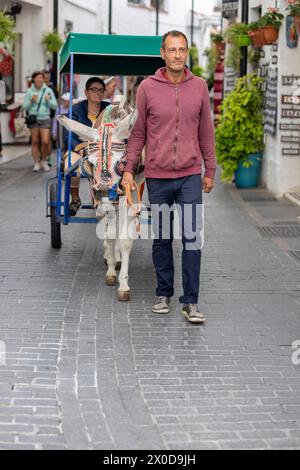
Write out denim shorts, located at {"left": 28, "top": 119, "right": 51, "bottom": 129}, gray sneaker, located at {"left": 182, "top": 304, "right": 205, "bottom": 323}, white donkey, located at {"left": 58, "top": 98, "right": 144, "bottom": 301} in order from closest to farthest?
1. gray sneaker, located at {"left": 182, "top": 304, "right": 205, "bottom": 323}
2. white donkey, located at {"left": 58, "top": 98, "right": 144, "bottom": 301}
3. denim shorts, located at {"left": 28, "top": 119, "right": 51, "bottom": 129}

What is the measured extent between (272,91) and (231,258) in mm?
6277

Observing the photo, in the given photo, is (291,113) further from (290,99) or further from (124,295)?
(124,295)

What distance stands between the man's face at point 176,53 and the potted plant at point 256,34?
868 cm

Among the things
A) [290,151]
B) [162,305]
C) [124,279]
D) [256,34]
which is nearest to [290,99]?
[290,151]

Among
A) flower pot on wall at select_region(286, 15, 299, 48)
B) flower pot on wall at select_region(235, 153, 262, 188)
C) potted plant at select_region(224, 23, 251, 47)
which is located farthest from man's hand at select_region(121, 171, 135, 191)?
potted plant at select_region(224, 23, 251, 47)

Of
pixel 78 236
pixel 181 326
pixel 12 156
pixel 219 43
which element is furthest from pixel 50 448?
pixel 219 43

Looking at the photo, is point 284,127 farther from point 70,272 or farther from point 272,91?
point 70,272

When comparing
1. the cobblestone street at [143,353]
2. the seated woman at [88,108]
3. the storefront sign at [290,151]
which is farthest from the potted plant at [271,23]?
the seated woman at [88,108]

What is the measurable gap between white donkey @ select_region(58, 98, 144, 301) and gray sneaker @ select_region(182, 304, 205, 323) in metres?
0.76

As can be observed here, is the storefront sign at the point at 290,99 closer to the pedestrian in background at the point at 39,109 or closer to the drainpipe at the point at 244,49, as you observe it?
the drainpipe at the point at 244,49

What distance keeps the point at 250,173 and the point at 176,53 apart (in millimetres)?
9668

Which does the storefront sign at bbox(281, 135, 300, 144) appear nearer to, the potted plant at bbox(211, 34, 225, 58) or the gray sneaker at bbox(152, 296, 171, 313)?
the gray sneaker at bbox(152, 296, 171, 313)

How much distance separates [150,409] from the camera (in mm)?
5488

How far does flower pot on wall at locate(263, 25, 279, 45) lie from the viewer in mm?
15482
